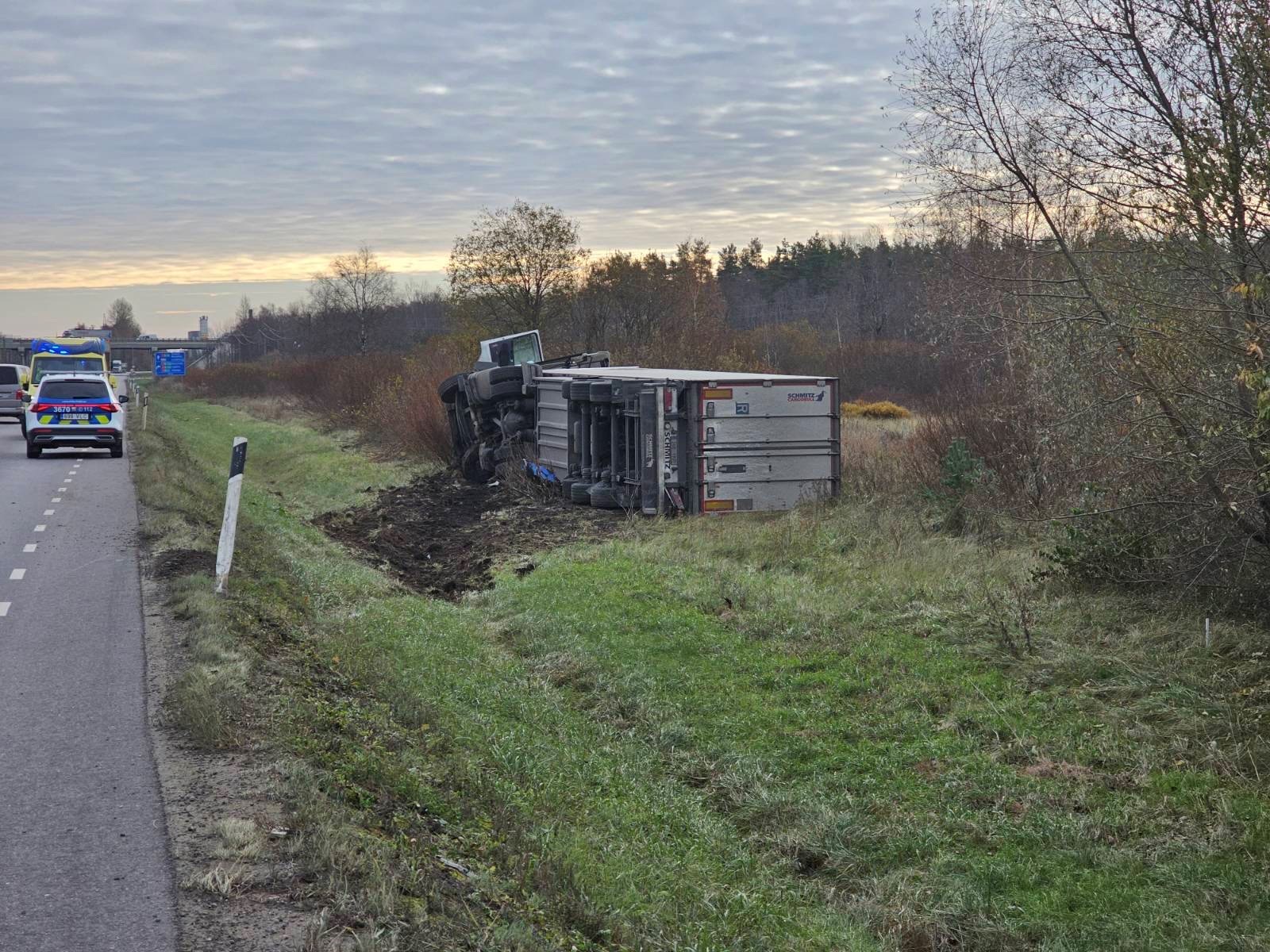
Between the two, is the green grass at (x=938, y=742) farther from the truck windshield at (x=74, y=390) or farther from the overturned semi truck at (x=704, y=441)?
the truck windshield at (x=74, y=390)

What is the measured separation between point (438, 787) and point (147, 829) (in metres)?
1.57

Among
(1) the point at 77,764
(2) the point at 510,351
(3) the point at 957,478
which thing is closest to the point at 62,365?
(2) the point at 510,351

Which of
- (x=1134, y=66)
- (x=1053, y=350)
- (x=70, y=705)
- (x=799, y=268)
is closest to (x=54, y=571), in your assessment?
(x=70, y=705)

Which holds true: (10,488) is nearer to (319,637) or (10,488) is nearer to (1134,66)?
(319,637)

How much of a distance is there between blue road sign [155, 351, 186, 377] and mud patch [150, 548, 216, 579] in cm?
7518

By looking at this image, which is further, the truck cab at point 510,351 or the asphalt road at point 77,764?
the truck cab at point 510,351

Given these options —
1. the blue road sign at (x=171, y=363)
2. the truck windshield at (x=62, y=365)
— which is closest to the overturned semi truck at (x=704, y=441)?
the truck windshield at (x=62, y=365)

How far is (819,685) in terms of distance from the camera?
9.59m

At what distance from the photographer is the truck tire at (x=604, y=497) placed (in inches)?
753

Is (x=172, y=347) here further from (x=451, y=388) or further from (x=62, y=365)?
(x=451, y=388)

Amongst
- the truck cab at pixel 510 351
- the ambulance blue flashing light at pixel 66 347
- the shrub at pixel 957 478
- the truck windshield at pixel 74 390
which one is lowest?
the shrub at pixel 957 478

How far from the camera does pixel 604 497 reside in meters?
19.2

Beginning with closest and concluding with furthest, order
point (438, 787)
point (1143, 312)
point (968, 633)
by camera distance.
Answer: point (438, 787) < point (1143, 312) < point (968, 633)

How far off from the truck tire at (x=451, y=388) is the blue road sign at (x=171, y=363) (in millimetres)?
62863
